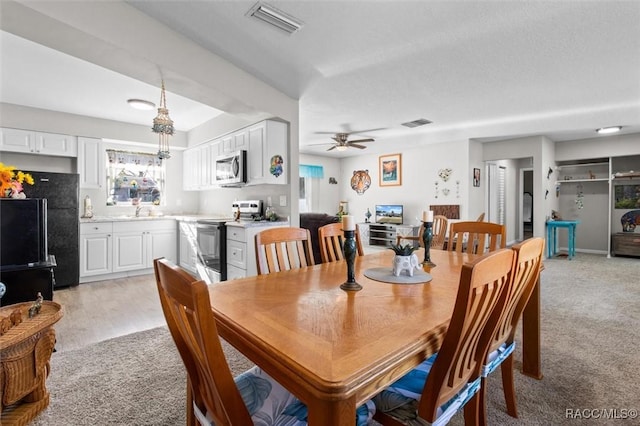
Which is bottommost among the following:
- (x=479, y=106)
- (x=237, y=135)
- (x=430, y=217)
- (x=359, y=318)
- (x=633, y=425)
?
(x=633, y=425)

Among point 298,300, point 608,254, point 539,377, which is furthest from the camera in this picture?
point 608,254

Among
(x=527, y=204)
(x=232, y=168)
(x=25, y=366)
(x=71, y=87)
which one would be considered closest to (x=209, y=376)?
(x=25, y=366)

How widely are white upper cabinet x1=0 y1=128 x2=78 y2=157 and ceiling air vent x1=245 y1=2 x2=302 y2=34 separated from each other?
12.7 feet

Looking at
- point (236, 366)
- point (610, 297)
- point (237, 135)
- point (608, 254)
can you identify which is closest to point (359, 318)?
point (236, 366)

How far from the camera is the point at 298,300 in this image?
50.0 inches

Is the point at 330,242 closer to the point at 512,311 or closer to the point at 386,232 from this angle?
the point at 512,311

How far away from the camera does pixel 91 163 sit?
4527mm

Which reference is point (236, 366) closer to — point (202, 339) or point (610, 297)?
point (202, 339)

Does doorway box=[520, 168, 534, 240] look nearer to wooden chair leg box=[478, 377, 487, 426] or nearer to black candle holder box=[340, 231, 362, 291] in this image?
wooden chair leg box=[478, 377, 487, 426]

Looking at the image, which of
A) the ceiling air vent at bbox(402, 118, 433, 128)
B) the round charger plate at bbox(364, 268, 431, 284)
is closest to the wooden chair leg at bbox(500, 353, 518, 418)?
the round charger plate at bbox(364, 268, 431, 284)

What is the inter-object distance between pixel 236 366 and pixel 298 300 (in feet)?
3.91

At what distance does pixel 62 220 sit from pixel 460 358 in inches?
186

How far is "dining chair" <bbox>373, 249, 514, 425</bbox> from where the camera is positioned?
0.87 meters

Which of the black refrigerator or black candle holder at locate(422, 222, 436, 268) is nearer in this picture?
black candle holder at locate(422, 222, 436, 268)
